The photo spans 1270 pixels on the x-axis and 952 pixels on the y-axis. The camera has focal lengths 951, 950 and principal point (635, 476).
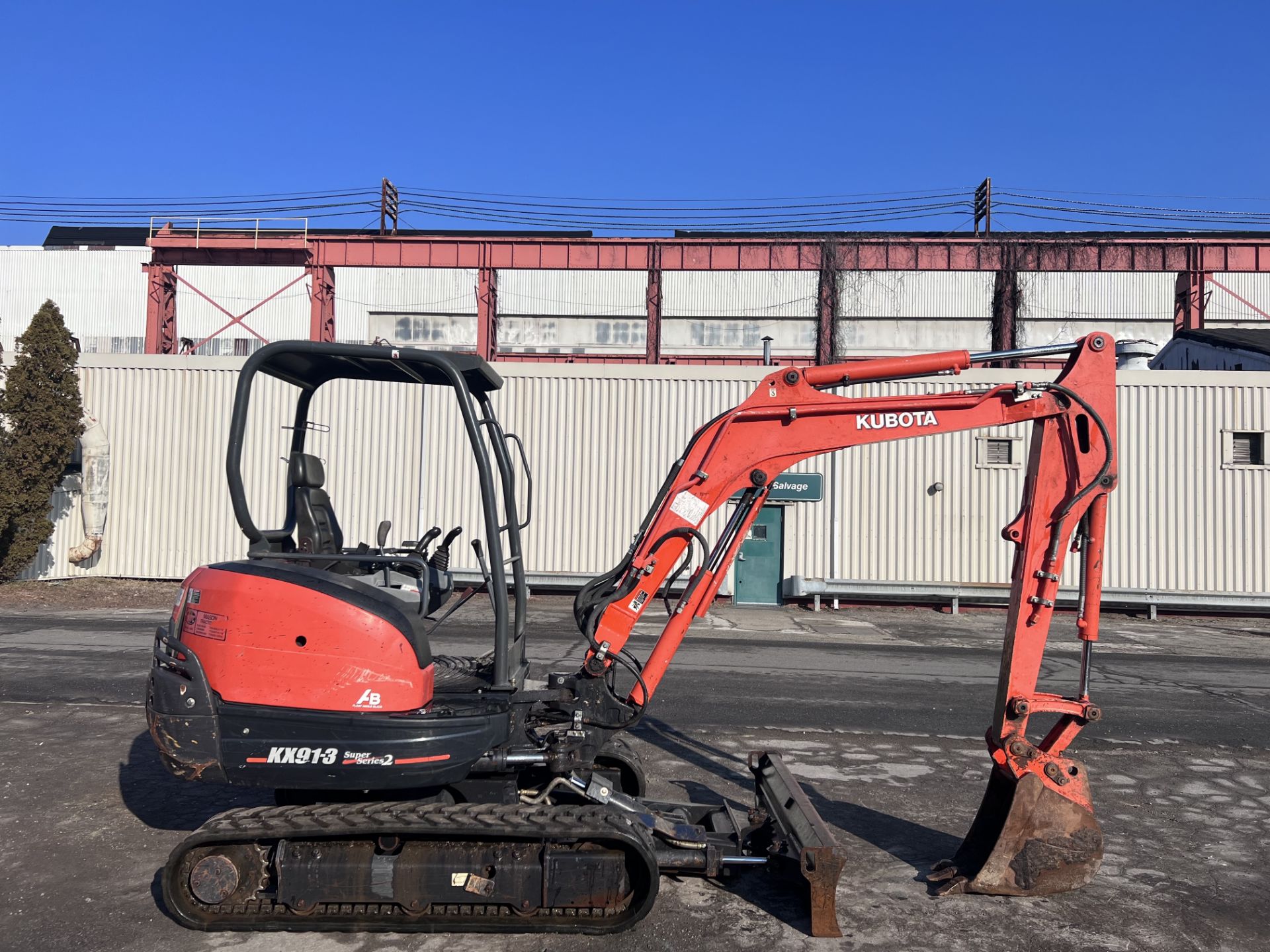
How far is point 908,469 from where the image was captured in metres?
19.1

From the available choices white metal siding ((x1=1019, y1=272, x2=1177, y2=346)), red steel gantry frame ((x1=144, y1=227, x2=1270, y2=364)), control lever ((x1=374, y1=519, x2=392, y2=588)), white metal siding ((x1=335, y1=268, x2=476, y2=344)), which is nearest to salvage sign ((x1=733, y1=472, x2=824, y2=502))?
red steel gantry frame ((x1=144, y1=227, x2=1270, y2=364))

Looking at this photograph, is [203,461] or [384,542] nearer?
[384,542]

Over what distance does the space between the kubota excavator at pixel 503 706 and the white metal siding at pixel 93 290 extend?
128 feet

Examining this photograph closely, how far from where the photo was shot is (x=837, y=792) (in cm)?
646

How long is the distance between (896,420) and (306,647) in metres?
3.17

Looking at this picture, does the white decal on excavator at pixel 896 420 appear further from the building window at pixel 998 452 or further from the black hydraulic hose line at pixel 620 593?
the building window at pixel 998 452

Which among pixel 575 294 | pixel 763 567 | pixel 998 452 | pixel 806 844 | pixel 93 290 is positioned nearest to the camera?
pixel 806 844

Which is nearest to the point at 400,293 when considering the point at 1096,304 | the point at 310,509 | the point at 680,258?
the point at 680,258

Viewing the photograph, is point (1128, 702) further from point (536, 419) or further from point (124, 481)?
point (124, 481)

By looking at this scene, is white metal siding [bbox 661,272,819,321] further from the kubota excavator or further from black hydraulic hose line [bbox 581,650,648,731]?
black hydraulic hose line [bbox 581,650,648,731]

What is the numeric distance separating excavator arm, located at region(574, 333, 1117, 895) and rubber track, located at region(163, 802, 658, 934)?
100cm

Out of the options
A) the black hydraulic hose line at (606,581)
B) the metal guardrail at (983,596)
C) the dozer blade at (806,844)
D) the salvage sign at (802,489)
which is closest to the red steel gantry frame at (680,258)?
the salvage sign at (802,489)

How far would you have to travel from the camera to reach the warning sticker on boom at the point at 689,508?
5145 millimetres

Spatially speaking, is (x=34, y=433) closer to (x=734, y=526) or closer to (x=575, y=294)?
(x=734, y=526)
